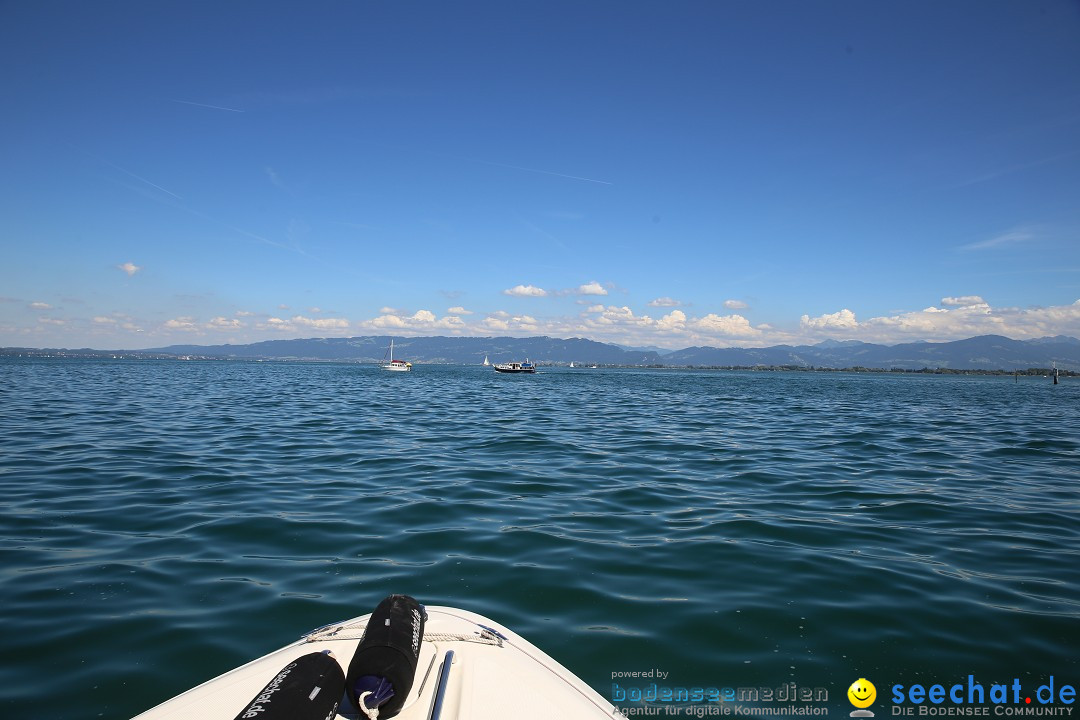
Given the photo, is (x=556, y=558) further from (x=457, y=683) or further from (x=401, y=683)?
(x=401, y=683)

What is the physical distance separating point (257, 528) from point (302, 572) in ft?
7.36

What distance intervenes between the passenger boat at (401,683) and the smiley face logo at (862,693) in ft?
7.76

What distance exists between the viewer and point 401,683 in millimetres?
3158

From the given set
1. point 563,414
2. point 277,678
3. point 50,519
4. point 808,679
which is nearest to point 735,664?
point 808,679

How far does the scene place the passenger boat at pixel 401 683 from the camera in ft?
9.87

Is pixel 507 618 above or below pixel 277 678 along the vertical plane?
below

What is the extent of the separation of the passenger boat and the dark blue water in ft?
3.49

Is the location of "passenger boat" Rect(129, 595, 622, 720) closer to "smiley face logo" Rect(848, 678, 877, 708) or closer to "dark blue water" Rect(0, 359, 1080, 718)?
"dark blue water" Rect(0, 359, 1080, 718)

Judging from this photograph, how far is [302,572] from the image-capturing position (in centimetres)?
671

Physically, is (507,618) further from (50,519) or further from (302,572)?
(50,519)

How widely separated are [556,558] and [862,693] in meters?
3.75

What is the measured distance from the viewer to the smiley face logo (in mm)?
4391

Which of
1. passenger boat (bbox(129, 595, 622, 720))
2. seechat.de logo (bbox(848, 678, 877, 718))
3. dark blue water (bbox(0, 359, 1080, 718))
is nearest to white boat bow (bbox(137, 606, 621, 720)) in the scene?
passenger boat (bbox(129, 595, 622, 720))

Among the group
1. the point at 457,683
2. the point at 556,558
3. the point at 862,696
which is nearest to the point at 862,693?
the point at 862,696
